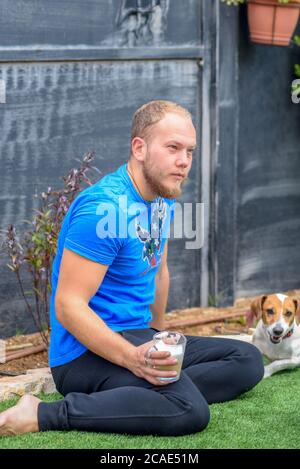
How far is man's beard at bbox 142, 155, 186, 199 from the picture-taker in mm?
4168

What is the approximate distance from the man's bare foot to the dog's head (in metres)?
1.60

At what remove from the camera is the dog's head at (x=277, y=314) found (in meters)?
5.11

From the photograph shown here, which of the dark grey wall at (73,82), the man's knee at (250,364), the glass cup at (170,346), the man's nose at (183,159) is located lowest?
the man's knee at (250,364)

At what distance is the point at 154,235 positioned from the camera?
4.32 meters

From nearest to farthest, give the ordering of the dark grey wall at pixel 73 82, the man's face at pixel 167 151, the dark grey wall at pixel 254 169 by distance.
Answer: the man's face at pixel 167 151 → the dark grey wall at pixel 73 82 → the dark grey wall at pixel 254 169

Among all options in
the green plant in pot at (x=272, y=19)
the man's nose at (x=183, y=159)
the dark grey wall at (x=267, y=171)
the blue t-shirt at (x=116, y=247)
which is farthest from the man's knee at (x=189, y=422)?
the green plant in pot at (x=272, y=19)

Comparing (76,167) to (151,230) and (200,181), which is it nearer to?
(200,181)

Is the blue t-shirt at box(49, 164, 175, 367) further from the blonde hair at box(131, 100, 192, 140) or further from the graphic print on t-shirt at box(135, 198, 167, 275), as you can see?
the blonde hair at box(131, 100, 192, 140)

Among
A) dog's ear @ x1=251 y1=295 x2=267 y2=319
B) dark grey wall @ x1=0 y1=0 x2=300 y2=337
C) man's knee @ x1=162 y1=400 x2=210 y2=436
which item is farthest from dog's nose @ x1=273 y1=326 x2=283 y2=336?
dark grey wall @ x1=0 y1=0 x2=300 y2=337

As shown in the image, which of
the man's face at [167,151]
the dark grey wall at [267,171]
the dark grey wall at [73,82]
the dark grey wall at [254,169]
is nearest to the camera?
the man's face at [167,151]

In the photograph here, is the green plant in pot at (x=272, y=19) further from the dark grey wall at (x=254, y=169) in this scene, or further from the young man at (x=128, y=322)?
the young man at (x=128, y=322)

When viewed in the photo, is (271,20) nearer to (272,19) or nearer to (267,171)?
(272,19)

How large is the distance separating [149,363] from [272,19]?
10.1ft
